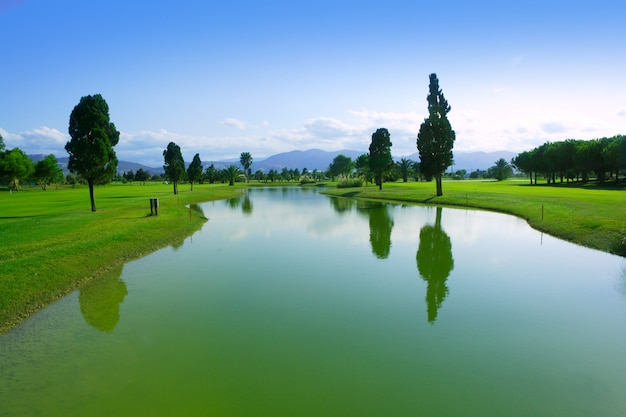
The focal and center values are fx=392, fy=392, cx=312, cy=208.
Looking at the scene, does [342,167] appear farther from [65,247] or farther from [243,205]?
[65,247]

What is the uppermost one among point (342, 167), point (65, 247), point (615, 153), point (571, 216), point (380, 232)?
point (342, 167)

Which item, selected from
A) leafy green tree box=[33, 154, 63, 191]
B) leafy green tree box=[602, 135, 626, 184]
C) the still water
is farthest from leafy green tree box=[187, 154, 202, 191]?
leafy green tree box=[602, 135, 626, 184]

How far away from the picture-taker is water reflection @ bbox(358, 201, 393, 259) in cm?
2410

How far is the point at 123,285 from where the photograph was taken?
17.2 metres

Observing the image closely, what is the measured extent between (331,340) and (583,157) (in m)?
88.2

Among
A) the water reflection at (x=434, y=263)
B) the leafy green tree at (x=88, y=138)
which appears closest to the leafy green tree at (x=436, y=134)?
the water reflection at (x=434, y=263)

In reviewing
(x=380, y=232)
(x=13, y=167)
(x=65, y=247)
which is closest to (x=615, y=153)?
(x=380, y=232)

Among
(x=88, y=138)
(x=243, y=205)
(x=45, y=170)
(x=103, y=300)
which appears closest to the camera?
(x=103, y=300)

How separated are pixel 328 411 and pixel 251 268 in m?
12.5

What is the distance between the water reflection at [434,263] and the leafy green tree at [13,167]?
9760 cm

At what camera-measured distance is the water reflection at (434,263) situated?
14.8 meters

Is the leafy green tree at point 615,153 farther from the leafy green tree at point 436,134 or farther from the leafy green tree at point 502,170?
the leafy green tree at point 502,170

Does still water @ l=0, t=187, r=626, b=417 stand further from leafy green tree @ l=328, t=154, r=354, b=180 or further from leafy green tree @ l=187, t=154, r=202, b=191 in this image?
leafy green tree @ l=328, t=154, r=354, b=180

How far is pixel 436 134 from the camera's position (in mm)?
55688
